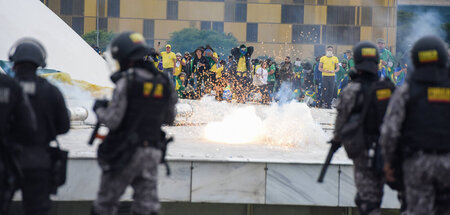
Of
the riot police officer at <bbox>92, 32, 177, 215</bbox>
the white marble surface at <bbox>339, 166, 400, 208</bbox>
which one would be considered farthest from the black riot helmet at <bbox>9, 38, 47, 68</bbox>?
the white marble surface at <bbox>339, 166, 400, 208</bbox>

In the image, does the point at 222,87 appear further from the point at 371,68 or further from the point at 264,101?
the point at 371,68

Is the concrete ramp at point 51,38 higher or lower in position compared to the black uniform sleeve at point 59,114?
higher

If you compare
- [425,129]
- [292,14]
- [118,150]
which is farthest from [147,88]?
[292,14]

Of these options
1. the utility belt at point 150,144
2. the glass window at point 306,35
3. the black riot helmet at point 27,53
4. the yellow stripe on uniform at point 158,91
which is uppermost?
the glass window at point 306,35

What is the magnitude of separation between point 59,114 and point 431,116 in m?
2.50

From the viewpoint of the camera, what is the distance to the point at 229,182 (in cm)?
653

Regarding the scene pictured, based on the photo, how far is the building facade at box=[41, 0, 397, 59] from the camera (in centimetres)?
4612

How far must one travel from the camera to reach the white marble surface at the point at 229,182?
6492mm

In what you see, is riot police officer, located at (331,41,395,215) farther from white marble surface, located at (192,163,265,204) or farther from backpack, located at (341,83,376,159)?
white marble surface, located at (192,163,265,204)

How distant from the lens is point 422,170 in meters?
4.41

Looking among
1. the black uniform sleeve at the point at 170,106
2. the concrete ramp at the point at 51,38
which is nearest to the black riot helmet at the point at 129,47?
the black uniform sleeve at the point at 170,106

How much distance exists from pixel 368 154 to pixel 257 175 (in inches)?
65.7

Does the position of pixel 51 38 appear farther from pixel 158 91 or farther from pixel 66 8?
pixel 66 8

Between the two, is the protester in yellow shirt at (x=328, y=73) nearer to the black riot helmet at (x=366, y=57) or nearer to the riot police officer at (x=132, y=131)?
the black riot helmet at (x=366, y=57)
